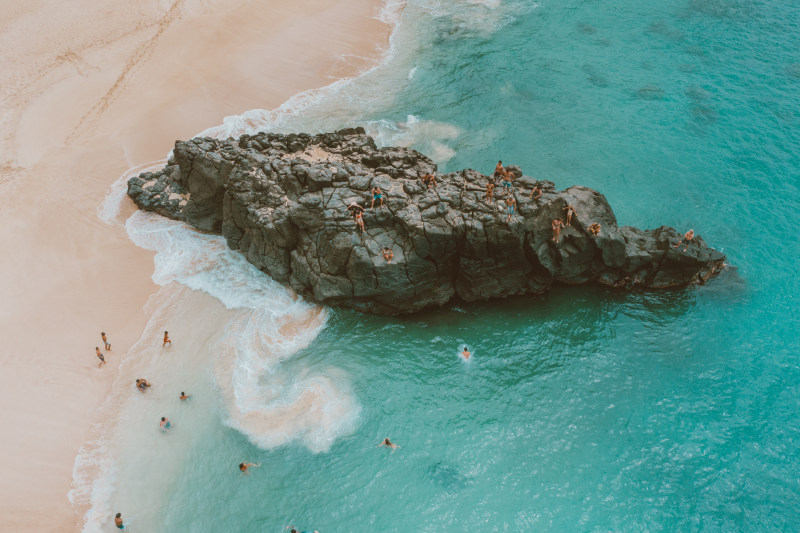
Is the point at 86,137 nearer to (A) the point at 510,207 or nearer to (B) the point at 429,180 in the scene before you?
(B) the point at 429,180

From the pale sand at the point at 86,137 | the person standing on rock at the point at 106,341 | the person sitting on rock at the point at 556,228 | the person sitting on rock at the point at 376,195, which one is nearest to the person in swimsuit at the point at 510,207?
the person sitting on rock at the point at 556,228

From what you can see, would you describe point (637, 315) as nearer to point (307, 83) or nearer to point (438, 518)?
point (438, 518)

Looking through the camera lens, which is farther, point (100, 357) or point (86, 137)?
point (86, 137)

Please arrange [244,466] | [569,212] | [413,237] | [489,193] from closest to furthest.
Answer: [244,466] < [413,237] < [569,212] < [489,193]

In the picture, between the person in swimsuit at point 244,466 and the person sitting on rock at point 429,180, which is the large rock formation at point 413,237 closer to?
the person sitting on rock at point 429,180

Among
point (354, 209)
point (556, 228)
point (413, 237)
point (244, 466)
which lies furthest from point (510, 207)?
point (244, 466)

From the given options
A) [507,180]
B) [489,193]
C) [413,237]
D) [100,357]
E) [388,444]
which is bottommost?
[388,444]
